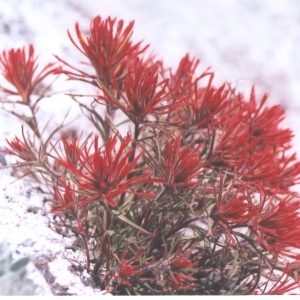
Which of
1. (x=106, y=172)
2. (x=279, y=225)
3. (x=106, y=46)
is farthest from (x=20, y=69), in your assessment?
(x=279, y=225)

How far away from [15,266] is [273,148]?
1.40 feet

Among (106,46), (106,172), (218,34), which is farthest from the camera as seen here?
(218,34)

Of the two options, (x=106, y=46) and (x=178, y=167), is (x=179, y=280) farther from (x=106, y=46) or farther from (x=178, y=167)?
(x=106, y=46)

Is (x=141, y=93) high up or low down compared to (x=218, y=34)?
down

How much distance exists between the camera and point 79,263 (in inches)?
26.7

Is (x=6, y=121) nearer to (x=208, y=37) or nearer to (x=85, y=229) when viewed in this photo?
(x=85, y=229)

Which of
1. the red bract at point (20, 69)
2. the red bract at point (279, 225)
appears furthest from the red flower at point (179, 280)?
the red bract at point (20, 69)

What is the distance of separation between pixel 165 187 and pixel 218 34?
1.49ft

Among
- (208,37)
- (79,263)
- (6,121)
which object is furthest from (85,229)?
(208,37)

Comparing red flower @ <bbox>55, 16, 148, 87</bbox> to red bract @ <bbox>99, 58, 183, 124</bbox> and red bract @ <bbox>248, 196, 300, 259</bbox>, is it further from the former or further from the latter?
red bract @ <bbox>248, 196, 300, 259</bbox>

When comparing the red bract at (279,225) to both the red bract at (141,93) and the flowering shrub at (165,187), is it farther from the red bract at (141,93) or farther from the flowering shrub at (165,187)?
the red bract at (141,93)

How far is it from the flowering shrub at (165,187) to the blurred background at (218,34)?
0.16 metres

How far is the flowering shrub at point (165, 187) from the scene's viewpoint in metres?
0.62

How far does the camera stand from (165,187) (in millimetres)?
639
